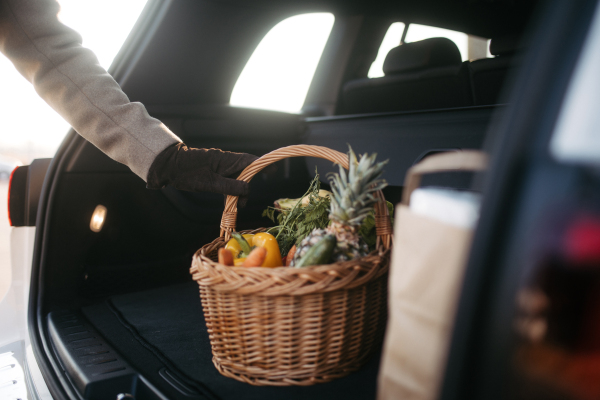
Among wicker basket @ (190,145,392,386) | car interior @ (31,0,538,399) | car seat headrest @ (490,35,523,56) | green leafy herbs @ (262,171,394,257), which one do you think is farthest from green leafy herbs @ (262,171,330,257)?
car seat headrest @ (490,35,523,56)

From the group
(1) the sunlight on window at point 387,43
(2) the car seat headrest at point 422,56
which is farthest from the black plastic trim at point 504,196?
(1) the sunlight on window at point 387,43

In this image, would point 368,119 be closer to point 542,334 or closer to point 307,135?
point 307,135

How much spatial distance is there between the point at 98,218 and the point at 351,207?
1.00 meters

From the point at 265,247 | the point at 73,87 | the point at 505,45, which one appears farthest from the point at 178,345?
the point at 505,45

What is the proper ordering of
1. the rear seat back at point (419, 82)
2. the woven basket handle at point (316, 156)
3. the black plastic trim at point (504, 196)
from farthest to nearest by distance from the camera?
the rear seat back at point (419, 82)
the woven basket handle at point (316, 156)
the black plastic trim at point (504, 196)

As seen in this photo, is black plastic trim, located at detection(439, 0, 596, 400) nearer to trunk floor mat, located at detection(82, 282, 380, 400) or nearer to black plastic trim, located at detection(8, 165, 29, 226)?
trunk floor mat, located at detection(82, 282, 380, 400)

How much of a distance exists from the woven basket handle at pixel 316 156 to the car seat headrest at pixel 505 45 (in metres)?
1.14

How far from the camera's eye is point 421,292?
518mm

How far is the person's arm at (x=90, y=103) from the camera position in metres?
1.06

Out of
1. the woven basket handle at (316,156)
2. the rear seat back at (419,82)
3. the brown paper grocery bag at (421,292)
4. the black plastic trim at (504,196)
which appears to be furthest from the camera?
the rear seat back at (419,82)

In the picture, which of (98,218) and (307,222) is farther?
(98,218)

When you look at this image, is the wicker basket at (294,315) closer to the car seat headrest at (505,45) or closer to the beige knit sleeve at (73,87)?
the beige knit sleeve at (73,87)

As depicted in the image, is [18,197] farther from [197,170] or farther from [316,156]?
[316,156]

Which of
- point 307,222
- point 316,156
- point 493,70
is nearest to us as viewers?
point 316,156
